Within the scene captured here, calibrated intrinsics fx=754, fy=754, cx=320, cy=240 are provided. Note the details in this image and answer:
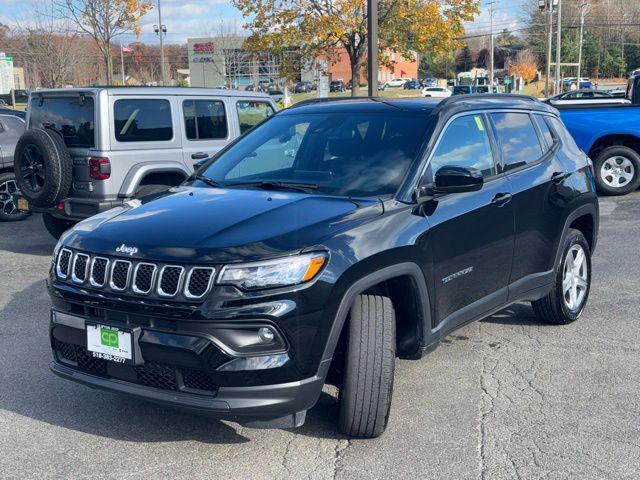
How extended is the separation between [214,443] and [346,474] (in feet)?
2.53

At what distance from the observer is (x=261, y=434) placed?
4102 mm

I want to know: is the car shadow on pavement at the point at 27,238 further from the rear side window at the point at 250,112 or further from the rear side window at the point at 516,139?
the rear side window at the point at 516,139

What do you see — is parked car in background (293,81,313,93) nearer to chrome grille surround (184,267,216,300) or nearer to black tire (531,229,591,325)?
black tire (531,229,591,325)

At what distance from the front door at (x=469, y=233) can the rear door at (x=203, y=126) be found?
4960 millimetres

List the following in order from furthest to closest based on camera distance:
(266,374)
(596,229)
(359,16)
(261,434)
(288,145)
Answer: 1. (359,16)
2. (596,229)
3. (288,145)
4. (261,434)
5. (266,374)

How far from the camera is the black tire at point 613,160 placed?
1277cm

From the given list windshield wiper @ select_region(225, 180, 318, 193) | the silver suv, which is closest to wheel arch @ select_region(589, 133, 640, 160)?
the silver suv

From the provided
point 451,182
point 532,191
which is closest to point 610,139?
point 532,191

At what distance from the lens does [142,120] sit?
8828 mm

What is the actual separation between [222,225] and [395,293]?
108 cm

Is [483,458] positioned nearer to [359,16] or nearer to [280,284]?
[280,284]

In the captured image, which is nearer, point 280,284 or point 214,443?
point 280,284

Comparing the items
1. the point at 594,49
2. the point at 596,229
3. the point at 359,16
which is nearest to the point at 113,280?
the point at 596,229

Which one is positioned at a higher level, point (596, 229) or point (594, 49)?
point (594, 49)
